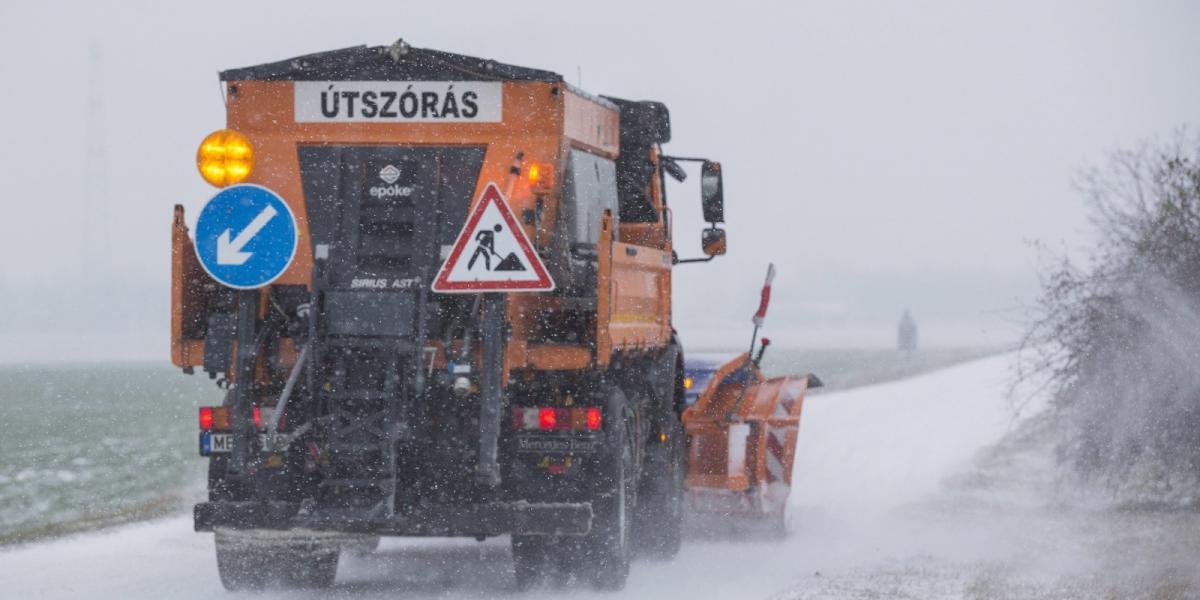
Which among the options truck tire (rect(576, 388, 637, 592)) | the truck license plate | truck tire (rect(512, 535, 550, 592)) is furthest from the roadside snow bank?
the truck license plate

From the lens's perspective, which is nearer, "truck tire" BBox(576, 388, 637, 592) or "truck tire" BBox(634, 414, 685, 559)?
"truck tire" BBox(576, 388, 637, 592)

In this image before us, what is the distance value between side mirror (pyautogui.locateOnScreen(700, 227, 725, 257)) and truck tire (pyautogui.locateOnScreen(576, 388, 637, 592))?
239 centimetres

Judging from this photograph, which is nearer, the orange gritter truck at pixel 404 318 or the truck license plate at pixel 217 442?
the orange gritter truck at pixel 404 318

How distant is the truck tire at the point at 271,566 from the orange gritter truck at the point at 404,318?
0.02 metres

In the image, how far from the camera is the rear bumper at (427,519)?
29.3 ft

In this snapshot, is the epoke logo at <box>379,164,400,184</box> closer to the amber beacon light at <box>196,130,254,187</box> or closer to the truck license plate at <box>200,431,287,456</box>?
the amber beacon light at <box>196,130,254,187</box>

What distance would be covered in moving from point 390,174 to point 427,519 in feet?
6.46

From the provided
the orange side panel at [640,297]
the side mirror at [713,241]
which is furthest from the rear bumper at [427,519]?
the side mirror at [713,241]

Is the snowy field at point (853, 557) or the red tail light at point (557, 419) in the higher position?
the red tail light at point (557, 419)

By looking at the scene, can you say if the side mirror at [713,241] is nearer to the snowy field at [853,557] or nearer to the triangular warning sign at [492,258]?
the snowy field at [853,557]

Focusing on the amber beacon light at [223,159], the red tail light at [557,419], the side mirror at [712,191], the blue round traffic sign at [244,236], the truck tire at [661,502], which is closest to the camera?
the blue round traffic sign at [244,236]

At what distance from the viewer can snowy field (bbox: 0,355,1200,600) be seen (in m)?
10.0

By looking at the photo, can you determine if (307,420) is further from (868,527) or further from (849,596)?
(868,527)

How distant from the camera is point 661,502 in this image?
11.7 meters
